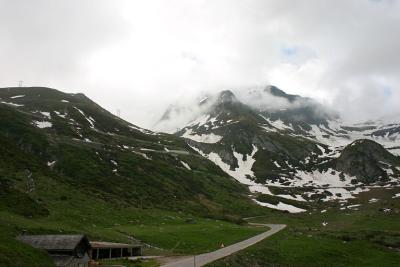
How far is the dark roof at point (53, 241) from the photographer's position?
164ft

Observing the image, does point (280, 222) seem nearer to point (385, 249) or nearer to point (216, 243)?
point (385, 249)

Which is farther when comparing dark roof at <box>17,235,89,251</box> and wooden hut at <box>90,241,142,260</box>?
wooden hut at <box>90,241,142,260</box>

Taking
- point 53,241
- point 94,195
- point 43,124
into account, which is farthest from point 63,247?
point 43,124

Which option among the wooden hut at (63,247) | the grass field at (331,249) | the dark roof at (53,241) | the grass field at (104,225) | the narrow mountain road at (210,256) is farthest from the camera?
the grass field at (331,249)

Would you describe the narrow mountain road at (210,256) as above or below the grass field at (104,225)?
below

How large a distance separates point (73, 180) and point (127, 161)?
4615 cm

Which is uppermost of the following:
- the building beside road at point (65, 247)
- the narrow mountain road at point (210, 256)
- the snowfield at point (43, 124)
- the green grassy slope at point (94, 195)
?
the snowfield at point (43, 124)

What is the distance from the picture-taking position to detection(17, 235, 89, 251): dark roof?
4997cm

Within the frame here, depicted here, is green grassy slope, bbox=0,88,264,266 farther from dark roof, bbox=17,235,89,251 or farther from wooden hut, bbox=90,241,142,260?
wooden hut, bbox=90,241,142,260

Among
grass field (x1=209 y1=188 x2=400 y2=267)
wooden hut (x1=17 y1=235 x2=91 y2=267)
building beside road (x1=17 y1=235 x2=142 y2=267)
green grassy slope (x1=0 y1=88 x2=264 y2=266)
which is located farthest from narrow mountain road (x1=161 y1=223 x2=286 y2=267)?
wooden hut (x1=17 y1=235 x2=91 y2=267)

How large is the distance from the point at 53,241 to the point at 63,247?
1922 mm

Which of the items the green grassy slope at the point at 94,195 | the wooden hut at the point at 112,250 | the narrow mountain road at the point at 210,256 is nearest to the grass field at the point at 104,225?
the green grassy slope at the point at 94,195

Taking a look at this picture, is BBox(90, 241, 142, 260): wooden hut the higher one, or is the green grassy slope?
the green grassy slope

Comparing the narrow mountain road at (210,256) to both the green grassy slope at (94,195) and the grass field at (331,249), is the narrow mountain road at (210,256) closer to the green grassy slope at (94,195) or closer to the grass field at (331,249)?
the grass field at (331,249)
